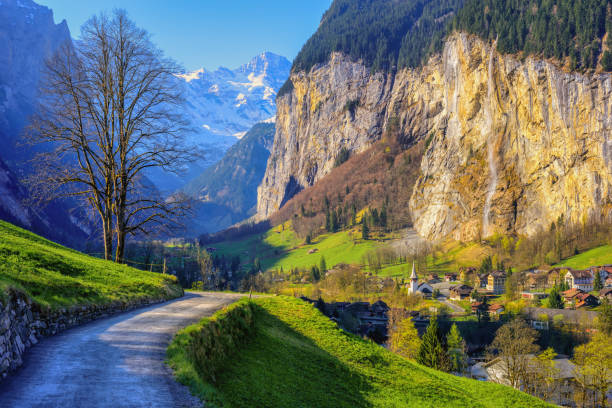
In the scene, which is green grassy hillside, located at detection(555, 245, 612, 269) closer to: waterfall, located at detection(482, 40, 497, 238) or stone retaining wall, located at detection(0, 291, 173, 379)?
waterfall, located at detection(482, 40, 497, 238)

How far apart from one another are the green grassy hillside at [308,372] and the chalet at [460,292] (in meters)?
123

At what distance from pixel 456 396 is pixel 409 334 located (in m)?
44.8

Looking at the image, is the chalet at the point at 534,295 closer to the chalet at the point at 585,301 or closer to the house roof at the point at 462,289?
the chalet at the point at 585,301

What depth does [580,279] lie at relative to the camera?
134 metres

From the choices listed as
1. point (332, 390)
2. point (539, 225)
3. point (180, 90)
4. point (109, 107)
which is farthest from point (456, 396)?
point (539, 225)

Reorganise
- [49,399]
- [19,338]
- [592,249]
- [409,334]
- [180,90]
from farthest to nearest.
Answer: [592,249] → [409,334] → [180,90] → [19,338] → [49,399]

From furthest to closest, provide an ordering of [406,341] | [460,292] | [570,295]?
[460,292]
[570,295]
[406,341]

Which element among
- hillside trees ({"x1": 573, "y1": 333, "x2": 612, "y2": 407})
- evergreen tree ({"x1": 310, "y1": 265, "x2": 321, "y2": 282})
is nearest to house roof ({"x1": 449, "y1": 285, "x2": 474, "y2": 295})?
evergreen tree ({"x1": 310, "y1": 265, "x2": 321, "y2": 282})

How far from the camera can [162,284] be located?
2239 centimetres

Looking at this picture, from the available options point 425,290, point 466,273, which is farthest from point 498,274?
point 425,290

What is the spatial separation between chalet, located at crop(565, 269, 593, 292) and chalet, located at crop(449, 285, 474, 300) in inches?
1153

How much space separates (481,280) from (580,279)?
2989 cm

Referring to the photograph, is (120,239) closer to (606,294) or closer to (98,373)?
(98,373)

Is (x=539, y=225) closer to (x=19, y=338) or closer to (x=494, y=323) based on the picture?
(x=494, y=323)
